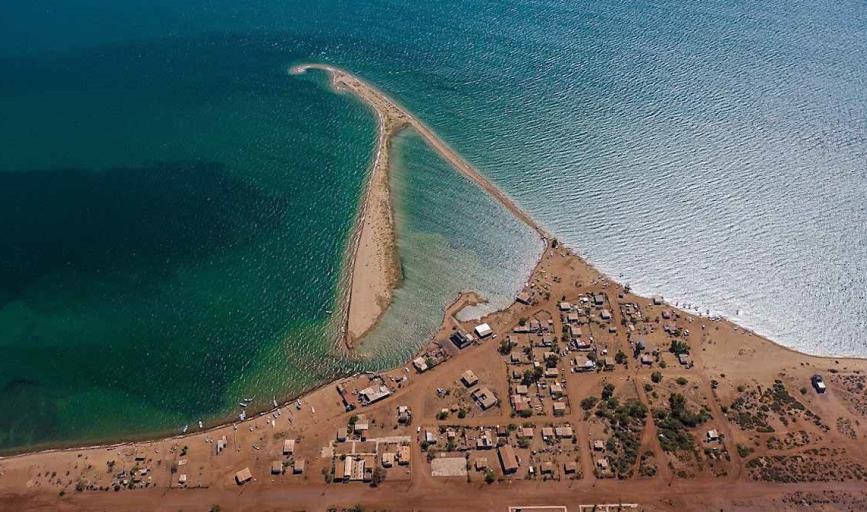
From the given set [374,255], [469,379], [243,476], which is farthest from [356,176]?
[243,476]

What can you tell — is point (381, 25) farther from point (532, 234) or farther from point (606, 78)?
point (532, 234)

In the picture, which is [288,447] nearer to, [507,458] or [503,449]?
[503,449]

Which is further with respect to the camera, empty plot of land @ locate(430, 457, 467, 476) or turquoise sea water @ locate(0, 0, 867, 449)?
turquoise sea water @ locate(0, 0, 867, 449)

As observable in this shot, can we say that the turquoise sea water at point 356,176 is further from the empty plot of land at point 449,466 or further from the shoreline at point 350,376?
the empty plot of land at point 449,466

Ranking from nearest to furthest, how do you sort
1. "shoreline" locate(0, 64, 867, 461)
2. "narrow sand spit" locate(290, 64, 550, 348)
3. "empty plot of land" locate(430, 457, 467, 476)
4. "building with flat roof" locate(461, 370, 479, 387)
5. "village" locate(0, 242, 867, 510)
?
"village" locate(0, 242, 867, 510)
"empty plot of land" locate(430, 457, 467, 476)
"shoreline" locate(0, 64, 867, 461)
"building with flat roof" locate(461, 370, 479, 387)
"narrow sand spit" locate(290, 64, 550, 348)

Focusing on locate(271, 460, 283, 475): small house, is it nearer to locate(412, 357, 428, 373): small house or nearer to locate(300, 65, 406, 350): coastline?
locate(300, 65, 406, 350): coastline

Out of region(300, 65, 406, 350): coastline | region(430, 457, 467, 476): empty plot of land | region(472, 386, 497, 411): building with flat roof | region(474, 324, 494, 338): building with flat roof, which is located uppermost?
region(300, 65, 406, 350): coastline

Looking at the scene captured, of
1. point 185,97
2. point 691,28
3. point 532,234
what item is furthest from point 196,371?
point 691,28

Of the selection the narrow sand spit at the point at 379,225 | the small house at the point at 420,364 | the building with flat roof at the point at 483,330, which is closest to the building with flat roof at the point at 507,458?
the small house at the point at 420,364

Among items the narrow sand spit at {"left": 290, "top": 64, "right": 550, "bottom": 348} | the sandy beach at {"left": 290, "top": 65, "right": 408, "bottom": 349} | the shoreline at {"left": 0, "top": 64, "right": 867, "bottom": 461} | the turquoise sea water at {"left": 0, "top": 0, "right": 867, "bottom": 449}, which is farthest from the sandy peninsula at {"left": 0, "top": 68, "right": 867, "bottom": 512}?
the narrow sand spit at {"left": 290, "top": 64, "right": 550, "bottom": 348}
